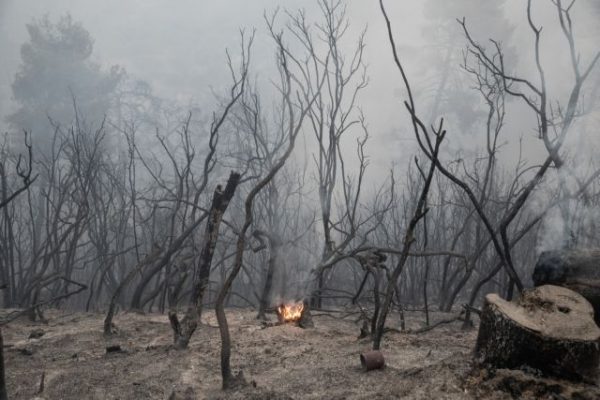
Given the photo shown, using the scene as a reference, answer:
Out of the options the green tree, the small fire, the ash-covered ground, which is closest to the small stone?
the ash-covered ground

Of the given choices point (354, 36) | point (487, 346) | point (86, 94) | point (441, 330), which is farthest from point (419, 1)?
point (487, 346)

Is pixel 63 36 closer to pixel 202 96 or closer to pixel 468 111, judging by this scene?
pixel 202 96

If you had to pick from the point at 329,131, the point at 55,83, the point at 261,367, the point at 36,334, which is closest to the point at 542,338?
the point at 261,367

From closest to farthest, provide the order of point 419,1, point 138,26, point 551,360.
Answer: point 551,360 → point 419,1 → point 138,26

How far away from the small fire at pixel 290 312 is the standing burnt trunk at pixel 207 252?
73.6 inches

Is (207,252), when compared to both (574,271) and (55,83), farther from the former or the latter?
(55,83)

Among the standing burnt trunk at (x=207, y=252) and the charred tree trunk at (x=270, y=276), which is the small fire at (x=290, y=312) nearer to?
the charred tree trunk at (x=270, y=276)

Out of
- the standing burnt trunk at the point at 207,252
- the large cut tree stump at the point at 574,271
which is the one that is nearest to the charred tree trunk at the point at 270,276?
the standing burnt trunk at the point at 207,252

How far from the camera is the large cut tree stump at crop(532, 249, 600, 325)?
4.03 metres

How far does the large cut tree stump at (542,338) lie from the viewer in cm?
271

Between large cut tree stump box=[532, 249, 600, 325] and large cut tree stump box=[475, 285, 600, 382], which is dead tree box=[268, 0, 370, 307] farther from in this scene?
large cut tree stump box=[475, 285, 600, 382]

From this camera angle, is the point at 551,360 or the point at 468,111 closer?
the point at 551,360

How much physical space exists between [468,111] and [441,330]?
86.7 ft

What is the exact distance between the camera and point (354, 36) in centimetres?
4153
